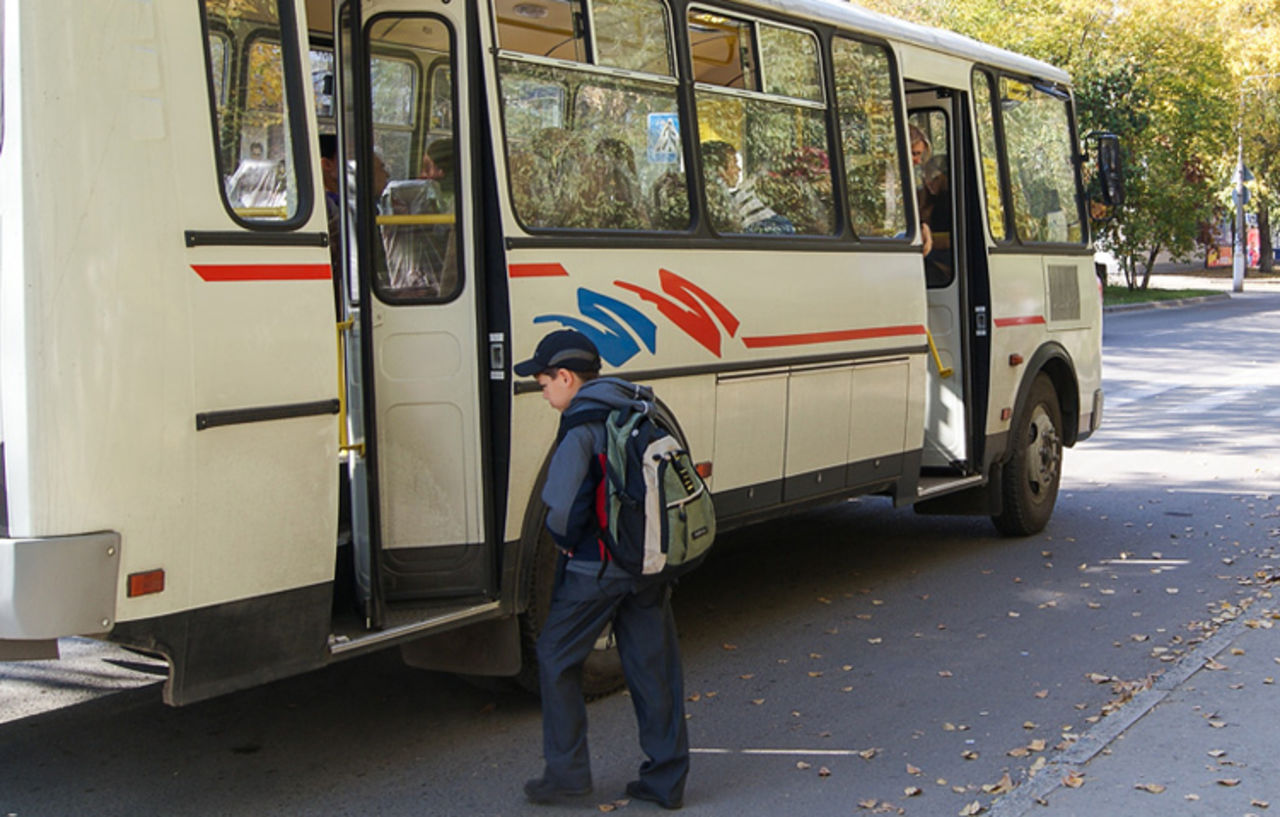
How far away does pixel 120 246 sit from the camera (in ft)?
14.3

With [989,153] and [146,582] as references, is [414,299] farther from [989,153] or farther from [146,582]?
[989,153]

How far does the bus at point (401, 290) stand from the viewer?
4.30 metres

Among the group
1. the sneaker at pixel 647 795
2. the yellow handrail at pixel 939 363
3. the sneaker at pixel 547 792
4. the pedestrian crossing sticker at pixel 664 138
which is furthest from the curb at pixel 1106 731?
the pedestrian crossing sticker at pixel 664 138

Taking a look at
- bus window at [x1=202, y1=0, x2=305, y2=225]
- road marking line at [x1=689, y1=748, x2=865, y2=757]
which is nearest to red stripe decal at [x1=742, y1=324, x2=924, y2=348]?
road marking line at [x1=689, y1=748, x2=865, y2=757]

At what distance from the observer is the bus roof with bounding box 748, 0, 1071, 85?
300 inches

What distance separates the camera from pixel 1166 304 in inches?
1458

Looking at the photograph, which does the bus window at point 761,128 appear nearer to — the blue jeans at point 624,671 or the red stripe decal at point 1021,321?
the red stripe decal at point 1021,321

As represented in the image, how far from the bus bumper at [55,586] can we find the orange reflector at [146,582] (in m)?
0.08

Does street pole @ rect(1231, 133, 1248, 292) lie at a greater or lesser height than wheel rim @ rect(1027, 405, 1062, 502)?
greater

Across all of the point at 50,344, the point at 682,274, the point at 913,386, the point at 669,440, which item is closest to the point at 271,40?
the point at 50,344

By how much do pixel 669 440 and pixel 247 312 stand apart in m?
1.39

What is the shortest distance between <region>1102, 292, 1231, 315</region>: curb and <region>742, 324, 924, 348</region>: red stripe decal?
26.9 meters

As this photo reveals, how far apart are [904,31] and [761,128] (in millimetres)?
1720

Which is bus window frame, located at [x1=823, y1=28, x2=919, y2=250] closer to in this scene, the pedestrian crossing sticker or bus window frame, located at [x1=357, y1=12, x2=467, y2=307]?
the pedestrian crossing sticker
